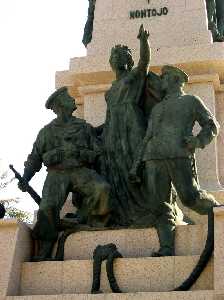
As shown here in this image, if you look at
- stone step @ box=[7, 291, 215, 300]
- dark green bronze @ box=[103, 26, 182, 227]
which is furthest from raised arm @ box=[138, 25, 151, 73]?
stone step @ box=[7, 291, 215, 300]

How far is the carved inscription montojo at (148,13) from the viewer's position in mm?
11664

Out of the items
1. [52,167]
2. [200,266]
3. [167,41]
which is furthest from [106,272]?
[167,41]

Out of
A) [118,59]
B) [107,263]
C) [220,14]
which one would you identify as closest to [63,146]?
[118,59]

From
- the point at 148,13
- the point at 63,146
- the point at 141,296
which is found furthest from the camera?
the point at 148,13

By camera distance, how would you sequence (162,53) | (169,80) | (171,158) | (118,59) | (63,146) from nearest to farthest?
(171,158) < (169,80) < (63,146) < (118,59) < (162,53)

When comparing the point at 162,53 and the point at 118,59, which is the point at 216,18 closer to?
the point at 162,53

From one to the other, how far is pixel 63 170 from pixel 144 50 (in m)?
1.65

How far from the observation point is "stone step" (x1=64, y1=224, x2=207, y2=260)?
8289 mm

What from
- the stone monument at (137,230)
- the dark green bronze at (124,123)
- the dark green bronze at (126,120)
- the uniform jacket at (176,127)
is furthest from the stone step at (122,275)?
the uniform jacket at (176,127)

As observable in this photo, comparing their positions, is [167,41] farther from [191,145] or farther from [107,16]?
[191,145]

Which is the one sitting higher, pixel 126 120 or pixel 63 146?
pixel 126 120

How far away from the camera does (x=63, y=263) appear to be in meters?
8.41

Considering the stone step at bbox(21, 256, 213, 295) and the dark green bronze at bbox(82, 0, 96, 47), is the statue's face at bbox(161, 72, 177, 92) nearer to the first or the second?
the stone step at bbox(21, 256, 213, 295)

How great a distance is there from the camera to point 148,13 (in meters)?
11.7
